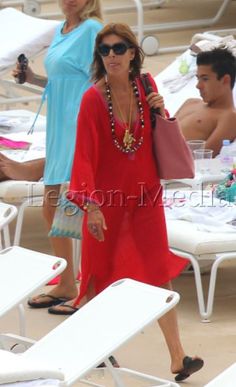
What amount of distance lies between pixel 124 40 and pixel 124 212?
705 mm

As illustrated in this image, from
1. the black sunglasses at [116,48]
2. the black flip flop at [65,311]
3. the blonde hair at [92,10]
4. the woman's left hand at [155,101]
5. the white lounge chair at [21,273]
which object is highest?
the blonde hair at [92,10]

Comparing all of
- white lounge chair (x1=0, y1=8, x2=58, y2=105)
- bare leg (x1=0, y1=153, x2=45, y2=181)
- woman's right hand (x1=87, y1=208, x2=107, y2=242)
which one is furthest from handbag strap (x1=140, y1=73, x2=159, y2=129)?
white lounge chair (x1=0, y1=8, x2=58, y2=105)

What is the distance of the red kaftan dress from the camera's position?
16.3 feet

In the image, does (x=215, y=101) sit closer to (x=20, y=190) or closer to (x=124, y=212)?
(x=20, y=190)

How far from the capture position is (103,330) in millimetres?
4457

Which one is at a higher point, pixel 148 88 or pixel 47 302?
pixel 148 88

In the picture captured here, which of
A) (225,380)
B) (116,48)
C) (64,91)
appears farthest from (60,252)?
(225,380)

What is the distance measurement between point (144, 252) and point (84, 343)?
81 centimetres

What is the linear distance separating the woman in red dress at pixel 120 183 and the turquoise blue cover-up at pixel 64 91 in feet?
2.68

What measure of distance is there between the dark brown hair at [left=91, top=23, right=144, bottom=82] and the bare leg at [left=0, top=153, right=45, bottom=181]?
1.78 meters

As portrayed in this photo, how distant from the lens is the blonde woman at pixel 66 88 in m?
5.86

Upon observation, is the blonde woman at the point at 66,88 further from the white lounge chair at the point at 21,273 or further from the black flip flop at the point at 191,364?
the black flip flop at the point at 191,364

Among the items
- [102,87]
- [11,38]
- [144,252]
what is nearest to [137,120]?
[102,87]

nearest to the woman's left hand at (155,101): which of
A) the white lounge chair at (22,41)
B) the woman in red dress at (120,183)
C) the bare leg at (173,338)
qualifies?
the woman in red dress at (120,183)
